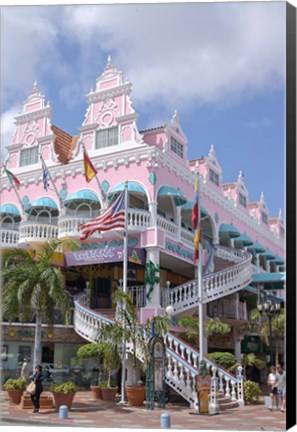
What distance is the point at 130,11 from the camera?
53.4 feet

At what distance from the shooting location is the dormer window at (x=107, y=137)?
77.0 ft

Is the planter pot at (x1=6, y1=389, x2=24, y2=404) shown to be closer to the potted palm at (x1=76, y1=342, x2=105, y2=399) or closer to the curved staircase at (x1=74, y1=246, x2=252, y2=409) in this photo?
the potted palm at (x1=76, y1=342, x2=105, y2=399)

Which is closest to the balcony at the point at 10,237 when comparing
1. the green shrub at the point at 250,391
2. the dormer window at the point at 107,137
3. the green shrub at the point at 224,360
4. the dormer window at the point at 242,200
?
the dormer window at the point at 107,137

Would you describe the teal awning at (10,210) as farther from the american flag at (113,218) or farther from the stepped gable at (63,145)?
the american flag at (113,218)

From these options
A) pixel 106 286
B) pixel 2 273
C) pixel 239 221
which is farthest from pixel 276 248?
pixel 2 273

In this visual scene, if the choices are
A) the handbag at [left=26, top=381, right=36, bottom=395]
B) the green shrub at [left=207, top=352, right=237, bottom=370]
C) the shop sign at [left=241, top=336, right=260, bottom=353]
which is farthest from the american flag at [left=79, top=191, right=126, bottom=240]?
the shop sign at [left=241, top=336, right=260, bottom=353]

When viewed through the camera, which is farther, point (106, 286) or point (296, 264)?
point (106, 286)

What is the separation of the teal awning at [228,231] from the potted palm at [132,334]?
35.8 feet

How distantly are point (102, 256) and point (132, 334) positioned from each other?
4.69 meters

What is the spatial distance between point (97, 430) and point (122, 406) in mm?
3830

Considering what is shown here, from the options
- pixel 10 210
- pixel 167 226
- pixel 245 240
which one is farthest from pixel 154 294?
pixel 245 240

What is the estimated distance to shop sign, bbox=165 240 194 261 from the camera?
2244 cm

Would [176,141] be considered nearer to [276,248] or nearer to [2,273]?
[2,273]

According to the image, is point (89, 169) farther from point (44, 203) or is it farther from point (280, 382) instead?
point (280, 382)
